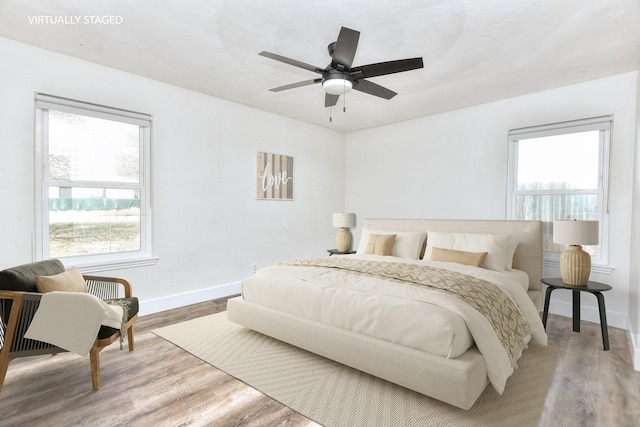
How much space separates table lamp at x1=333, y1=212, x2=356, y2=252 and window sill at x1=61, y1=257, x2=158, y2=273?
2.51m

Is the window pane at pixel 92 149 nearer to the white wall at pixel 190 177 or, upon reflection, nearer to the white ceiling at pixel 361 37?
the white wall at pixel 190 177

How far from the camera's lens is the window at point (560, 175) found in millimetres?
3543

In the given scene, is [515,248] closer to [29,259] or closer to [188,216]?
[188,216]

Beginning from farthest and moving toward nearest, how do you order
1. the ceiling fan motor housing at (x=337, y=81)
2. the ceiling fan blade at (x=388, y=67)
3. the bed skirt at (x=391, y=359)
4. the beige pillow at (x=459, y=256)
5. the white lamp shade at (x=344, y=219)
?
the white lamp shade at (x=344, y=219)
the beige pillow at (x=459, y=256)
the ceiling fan motor housing at (x=337, y=81)
the ceiling fan blade at (x=388, y=67)
the bed skirt at (x=391, y=359)

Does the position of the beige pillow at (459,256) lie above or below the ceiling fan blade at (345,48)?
below

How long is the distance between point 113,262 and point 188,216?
3.08ft

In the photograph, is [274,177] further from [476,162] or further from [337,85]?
[476,162]

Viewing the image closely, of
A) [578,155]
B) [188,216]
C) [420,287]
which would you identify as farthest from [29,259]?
[578,155]

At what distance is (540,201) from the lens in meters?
3.98

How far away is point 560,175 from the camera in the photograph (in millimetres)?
3834

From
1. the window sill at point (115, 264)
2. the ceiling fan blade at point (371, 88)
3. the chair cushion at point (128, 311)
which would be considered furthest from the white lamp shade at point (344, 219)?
the chair cushion at point (128, 311)

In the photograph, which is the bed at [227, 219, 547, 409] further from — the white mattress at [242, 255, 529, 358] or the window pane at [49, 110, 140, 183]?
the window pane at [49, 110, 140, 183]

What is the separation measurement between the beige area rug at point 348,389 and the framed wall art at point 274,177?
235 cm

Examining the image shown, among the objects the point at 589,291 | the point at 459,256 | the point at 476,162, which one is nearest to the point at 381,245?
the point at 459,256
